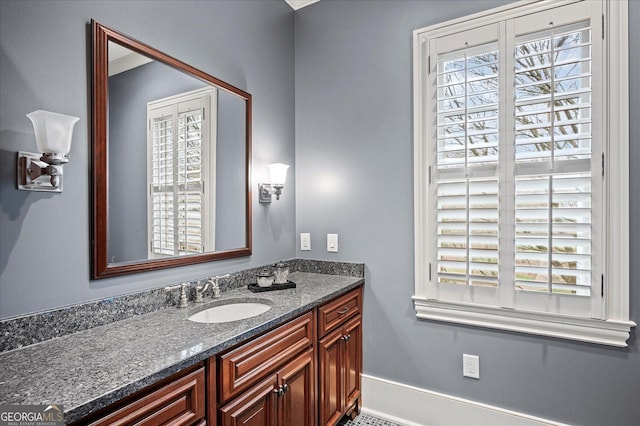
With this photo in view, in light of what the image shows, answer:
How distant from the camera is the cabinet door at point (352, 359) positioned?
207 centimetres

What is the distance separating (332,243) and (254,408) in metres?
1.27

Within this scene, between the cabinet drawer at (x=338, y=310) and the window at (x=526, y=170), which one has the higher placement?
the window at (x=526, y=170)

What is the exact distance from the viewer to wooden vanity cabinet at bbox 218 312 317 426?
1216 millimetres

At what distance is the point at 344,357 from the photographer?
2.05m

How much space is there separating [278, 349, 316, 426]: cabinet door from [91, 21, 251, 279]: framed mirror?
716mm

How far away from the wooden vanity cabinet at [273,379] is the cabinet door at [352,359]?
1.26ft

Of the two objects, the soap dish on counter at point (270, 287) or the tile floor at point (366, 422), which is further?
the tile floor at point (366, 422)

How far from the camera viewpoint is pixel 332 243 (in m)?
2.42

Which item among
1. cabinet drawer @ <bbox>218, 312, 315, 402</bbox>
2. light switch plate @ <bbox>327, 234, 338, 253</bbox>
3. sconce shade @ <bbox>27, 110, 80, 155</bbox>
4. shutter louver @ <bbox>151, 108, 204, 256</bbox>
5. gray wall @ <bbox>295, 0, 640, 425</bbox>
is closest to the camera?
sconce shade @ <bbox>27, 110, 80, 155</bbox>

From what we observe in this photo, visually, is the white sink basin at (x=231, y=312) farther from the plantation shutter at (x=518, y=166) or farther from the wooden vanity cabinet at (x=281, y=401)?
the plantation shutter at (x=518, y=166)

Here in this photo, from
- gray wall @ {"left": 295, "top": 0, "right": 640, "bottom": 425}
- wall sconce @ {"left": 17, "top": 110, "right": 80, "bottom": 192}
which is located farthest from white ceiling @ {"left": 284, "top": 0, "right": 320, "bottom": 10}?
wall sconce @ {"left": 17, "top": 110, "right": 80, "bottom": 192}

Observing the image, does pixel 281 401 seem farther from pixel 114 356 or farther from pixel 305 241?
pixel 305 241

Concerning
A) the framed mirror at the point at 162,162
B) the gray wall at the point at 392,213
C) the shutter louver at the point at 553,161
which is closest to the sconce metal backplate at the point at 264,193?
the framed mirror at the point at 162,162

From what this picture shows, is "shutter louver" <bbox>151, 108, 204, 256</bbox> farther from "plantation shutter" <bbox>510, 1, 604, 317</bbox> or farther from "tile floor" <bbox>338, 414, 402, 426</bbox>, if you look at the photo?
"plantation shutter" <bbox>510, 1, 604, 317</bbox>
